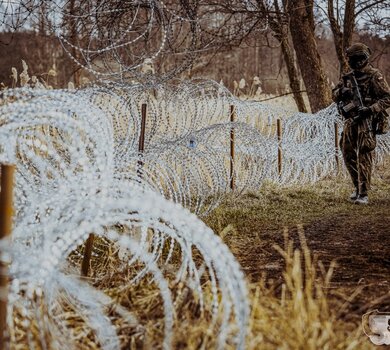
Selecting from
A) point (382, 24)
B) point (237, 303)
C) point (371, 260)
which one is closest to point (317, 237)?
point (371, 260)

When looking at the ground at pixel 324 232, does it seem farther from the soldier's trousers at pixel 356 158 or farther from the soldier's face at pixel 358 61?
the soldier's face at pixel 358 61

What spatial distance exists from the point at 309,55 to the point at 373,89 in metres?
6.14

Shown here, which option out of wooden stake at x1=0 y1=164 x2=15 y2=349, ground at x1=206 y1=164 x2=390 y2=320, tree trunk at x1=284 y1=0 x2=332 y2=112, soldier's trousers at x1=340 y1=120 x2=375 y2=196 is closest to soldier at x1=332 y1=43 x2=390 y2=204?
soldier's trousers at x1=340 y1=120 x2=375 y2=196

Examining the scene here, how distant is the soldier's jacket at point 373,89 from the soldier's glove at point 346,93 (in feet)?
0.42

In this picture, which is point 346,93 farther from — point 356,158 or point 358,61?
point 356,158

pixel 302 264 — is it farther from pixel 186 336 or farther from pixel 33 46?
pixel 33 46

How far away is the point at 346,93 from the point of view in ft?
27.3

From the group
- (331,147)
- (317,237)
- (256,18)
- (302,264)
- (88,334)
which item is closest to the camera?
(88,334)

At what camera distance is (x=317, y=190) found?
9.54m

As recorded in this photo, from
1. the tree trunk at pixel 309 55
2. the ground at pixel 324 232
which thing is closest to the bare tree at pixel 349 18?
the tree trunk at pixel 309 55

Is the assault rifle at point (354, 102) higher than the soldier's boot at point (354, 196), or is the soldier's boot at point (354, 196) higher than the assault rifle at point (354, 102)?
the assault rifle at point (354, 102)

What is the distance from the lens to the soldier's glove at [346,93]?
27.2 ft

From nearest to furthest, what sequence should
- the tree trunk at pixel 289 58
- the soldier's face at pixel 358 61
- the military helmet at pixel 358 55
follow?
1. the military helmet at pixel 358 55
2. the soldier's face at pixel 358 61
3. the tree trunk at pixel 289 58

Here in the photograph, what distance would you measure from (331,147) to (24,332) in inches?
370
